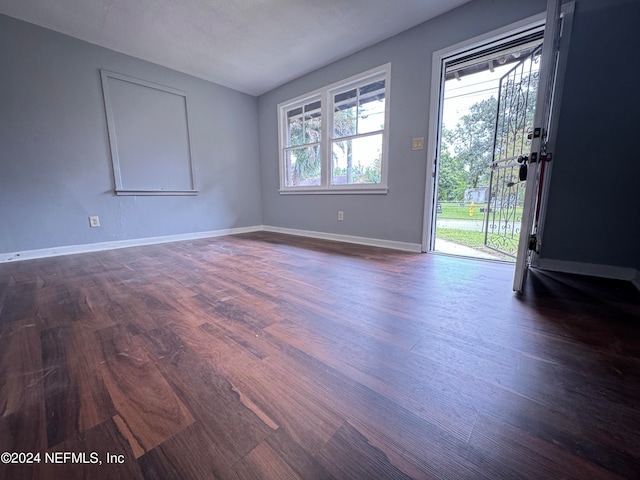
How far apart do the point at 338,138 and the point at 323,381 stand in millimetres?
3086

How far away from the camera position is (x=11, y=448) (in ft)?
1.98

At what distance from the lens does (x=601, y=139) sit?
1.76 metres

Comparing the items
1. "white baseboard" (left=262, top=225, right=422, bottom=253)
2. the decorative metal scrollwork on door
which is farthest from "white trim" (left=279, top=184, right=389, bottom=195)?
the decorative metal scrollwork on door

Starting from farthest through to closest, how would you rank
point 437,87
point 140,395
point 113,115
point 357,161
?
point 357,161, point 113,115, point 437,87, point 140,395

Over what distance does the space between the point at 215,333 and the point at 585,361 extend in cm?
149

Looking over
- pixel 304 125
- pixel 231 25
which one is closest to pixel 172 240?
pixel 304 125

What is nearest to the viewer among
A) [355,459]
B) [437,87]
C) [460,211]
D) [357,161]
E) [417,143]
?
[355,459]

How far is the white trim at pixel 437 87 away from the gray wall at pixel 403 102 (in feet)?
0.15

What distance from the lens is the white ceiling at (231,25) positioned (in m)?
2.16

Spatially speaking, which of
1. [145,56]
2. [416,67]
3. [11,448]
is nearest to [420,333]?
[11,448]

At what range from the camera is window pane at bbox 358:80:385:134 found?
2.89 m

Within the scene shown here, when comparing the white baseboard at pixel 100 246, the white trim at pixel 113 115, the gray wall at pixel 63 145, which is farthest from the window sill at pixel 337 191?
the white trim at pixel 113 115

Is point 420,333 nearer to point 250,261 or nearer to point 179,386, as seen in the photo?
point 179,386

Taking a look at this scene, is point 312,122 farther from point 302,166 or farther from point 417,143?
point 417,143
